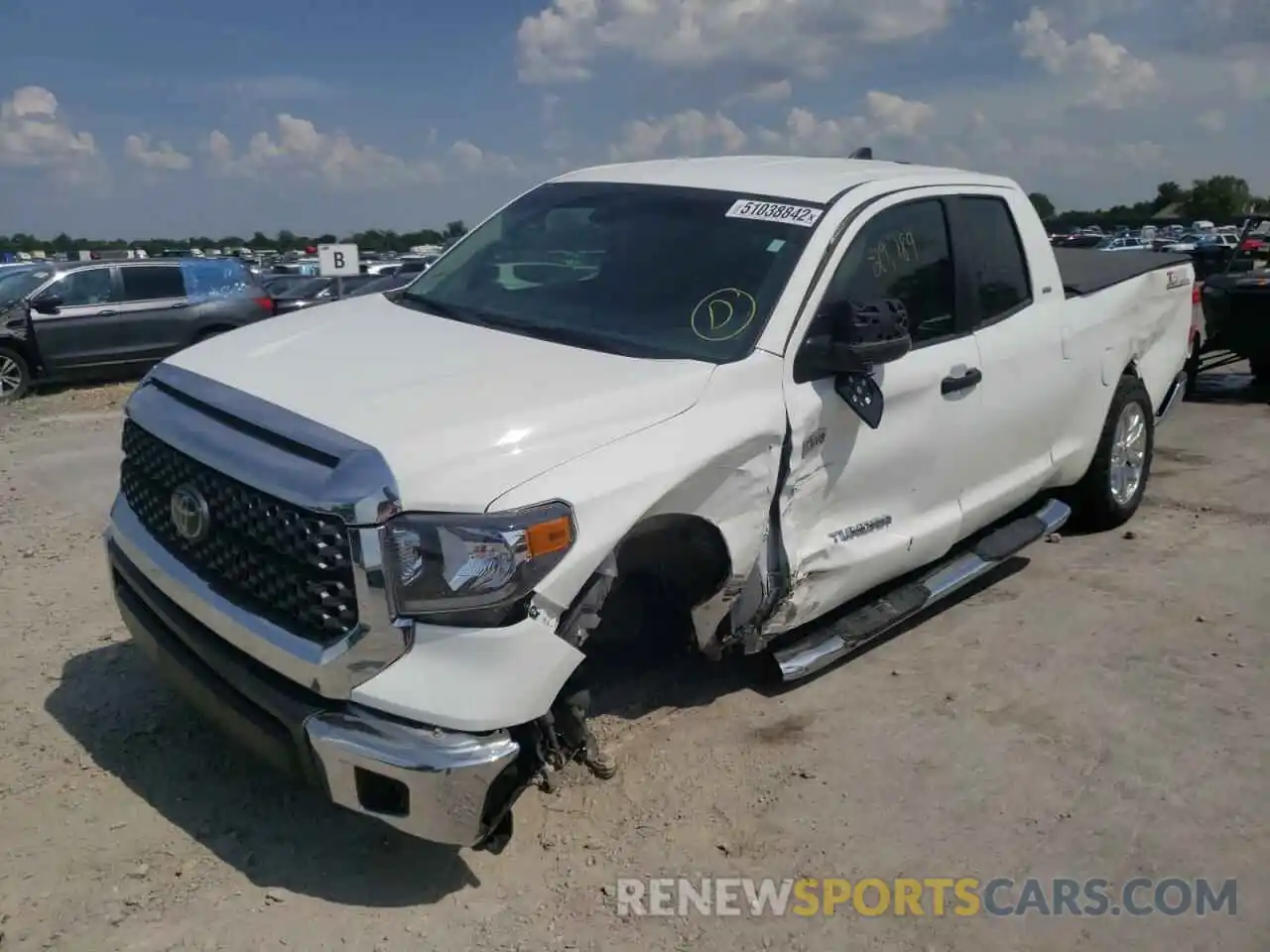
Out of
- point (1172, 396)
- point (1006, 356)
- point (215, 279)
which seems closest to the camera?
point (1006, 356)

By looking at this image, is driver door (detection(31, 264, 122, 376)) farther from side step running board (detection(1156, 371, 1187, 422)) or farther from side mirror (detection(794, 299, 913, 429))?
side mirror (detection(794, 299, 913, 429))

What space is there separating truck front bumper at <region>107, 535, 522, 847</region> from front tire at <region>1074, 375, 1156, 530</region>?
4407mm

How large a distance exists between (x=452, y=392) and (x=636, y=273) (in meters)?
1.19

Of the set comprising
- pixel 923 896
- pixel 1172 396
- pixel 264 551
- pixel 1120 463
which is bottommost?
pixel 923 896

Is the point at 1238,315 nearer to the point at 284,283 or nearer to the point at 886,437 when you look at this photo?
the point at 886,437

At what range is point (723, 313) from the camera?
3.79 meters

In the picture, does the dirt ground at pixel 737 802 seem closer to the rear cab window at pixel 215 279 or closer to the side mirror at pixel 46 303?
the side mirror at pixel 46 303

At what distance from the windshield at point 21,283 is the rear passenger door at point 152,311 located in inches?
38.6

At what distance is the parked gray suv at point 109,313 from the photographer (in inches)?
535

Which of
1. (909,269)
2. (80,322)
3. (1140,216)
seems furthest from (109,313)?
(1140,216)

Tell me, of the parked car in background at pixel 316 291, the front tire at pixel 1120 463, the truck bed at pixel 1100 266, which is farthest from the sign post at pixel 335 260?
the front tire at pixel 1120 463

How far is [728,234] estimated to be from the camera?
4.11 meters

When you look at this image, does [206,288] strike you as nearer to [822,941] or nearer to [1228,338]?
[1228,338]

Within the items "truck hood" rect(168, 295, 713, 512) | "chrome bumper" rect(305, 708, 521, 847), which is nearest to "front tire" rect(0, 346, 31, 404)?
"truck hood" rect(168, 295, 713, 512)
